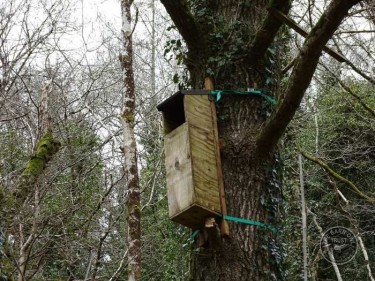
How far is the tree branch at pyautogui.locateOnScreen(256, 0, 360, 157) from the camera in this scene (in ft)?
6.61

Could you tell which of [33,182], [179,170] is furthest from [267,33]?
[33,182]

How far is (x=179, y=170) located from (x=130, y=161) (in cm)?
241

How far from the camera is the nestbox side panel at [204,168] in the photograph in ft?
7.79

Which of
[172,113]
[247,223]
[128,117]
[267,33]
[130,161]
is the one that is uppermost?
[128,117]

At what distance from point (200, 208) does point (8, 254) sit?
2.20 metres

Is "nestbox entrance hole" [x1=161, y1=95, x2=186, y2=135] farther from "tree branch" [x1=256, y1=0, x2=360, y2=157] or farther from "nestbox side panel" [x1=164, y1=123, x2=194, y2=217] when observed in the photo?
"tree branch" [x1=256, y1=0, x2=360, y2=157]

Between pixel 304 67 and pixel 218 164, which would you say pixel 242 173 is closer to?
pixel 218 164

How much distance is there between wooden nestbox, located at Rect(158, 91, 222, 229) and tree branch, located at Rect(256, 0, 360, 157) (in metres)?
0.26

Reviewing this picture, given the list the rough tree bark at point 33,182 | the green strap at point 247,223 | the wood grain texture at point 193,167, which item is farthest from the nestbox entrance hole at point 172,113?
the rough tree bark at point 33,182

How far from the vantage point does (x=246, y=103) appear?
8.77 ft

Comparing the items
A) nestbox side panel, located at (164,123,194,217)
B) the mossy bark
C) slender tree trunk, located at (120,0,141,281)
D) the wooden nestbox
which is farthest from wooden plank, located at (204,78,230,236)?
the mossy bark

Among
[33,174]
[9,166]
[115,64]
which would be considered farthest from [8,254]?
[115,64]

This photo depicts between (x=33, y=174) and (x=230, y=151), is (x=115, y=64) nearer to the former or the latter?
(x=33, y=174)

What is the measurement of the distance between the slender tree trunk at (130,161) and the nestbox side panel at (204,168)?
2158 millimetres
